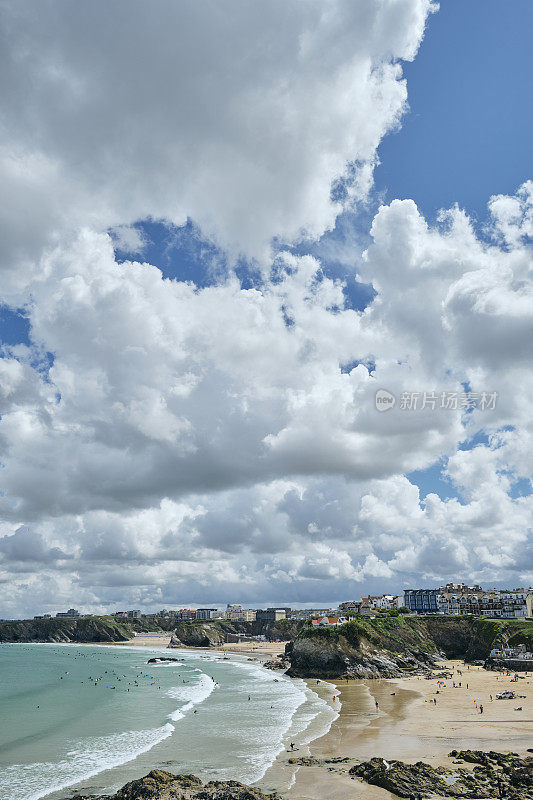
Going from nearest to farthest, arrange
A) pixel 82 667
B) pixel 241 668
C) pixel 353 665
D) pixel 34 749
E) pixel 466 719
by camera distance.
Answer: pixel 34 749, pixel 466 719, pixel 353 665, pixel 241 668, pixel 82 667

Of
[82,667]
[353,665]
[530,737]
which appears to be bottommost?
[82,667]

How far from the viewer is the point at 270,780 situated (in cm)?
3198

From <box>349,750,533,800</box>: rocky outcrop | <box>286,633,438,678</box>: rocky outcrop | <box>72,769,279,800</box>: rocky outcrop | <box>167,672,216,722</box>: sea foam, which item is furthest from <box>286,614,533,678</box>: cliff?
<box>72,769,279,800</box>: rocky outcrop

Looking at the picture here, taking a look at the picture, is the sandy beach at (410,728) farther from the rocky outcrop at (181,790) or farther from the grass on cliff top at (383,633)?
the grass on cliff top at (383,633)

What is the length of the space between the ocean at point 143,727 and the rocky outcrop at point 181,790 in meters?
3.35

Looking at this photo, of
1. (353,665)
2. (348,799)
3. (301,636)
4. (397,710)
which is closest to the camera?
(348,799)

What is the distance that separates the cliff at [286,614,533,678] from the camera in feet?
292

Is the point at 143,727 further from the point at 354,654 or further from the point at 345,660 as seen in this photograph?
the point at 354,654

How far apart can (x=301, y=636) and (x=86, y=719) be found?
46872 millimetres

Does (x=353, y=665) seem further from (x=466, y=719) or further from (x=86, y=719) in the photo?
(x=86, y=719)

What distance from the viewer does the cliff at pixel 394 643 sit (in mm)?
89000

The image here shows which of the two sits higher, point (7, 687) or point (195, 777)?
point (195, 777)

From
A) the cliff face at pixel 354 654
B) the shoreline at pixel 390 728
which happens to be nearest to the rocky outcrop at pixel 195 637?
the cliff face at pixel 354 654

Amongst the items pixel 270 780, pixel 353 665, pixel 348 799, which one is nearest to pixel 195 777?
pixel 270 780
